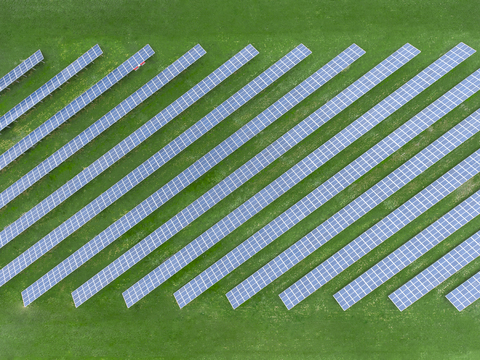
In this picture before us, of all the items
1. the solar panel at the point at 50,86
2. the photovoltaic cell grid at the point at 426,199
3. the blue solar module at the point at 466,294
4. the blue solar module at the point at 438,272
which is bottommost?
the blue solar module at the point at 466,294

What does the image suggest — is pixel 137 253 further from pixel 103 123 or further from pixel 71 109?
pixel 71 109

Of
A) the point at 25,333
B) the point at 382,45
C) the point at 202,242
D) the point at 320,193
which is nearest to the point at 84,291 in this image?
the point at 25,333

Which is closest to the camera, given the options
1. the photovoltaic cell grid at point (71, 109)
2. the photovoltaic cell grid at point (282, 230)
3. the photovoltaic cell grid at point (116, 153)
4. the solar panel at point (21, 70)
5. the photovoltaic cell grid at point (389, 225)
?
the photovoltaic cell grid at point (389, 225)

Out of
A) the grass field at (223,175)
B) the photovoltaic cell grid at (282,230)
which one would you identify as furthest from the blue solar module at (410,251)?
the photovoltaic cell grid at (282,230)

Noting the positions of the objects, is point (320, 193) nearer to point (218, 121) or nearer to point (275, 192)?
point (275, 192)

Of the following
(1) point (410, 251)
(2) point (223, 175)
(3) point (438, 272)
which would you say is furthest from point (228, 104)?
(3) point (438, 272)

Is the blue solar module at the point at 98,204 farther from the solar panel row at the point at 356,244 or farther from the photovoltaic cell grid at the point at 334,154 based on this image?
the solar panel row at the point at 356,244
